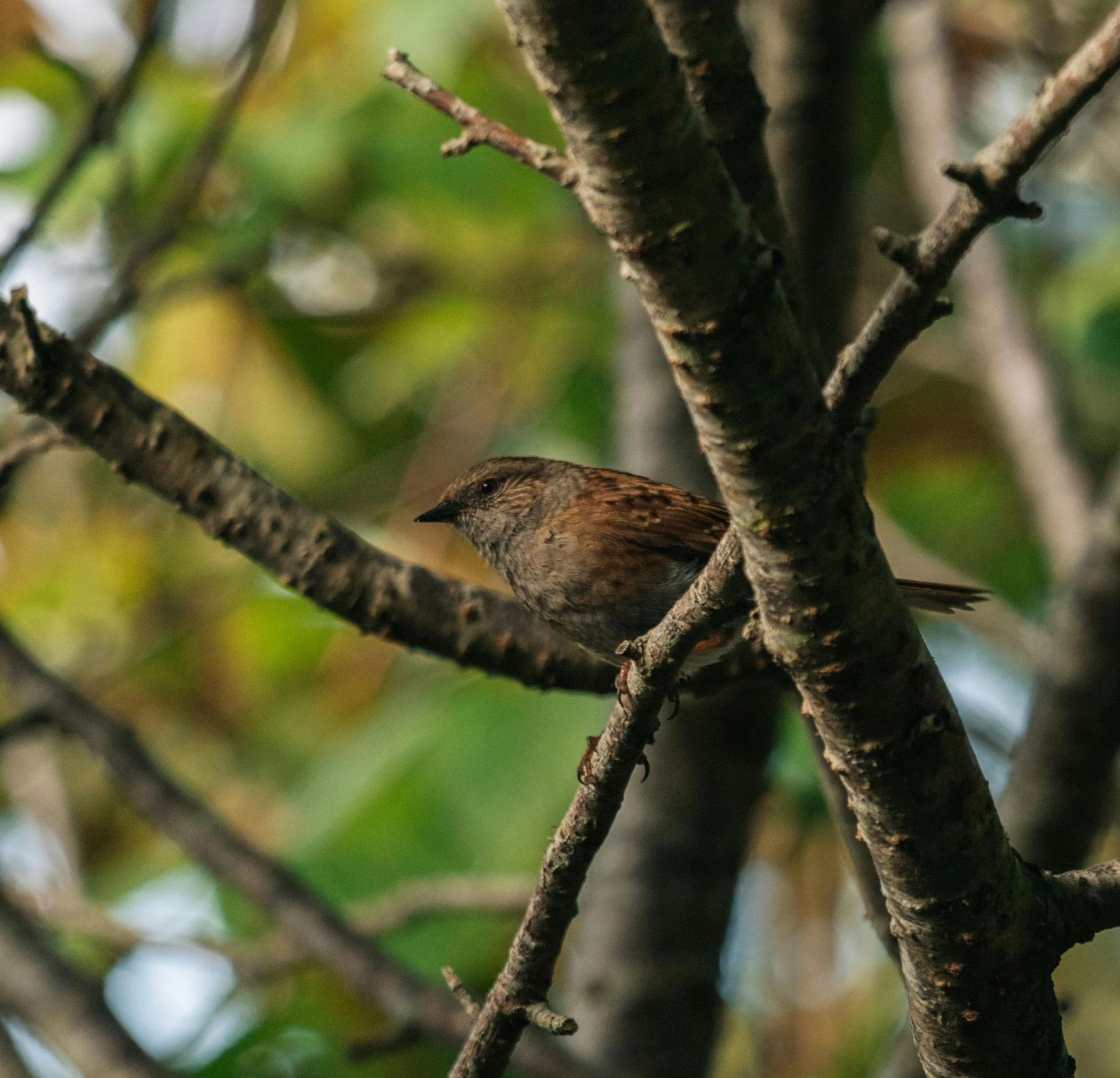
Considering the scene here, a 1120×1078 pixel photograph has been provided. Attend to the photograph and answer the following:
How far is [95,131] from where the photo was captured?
13.2 ft

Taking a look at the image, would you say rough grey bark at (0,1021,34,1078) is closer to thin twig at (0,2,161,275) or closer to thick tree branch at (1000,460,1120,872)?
thin twig at (0,2,161,275)

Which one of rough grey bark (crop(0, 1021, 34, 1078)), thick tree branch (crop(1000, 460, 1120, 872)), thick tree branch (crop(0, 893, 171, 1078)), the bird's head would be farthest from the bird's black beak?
rough grey bark (crop(0, 1021, 34, 1078))

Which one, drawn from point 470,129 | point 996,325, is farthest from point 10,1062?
point 996,325

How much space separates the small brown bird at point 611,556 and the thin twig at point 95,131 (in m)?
1.70

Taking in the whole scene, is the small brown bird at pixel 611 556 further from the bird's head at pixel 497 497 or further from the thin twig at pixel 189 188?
the thin twig at pixel 189 188

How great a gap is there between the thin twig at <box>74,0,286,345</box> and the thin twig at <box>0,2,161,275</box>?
31 cm

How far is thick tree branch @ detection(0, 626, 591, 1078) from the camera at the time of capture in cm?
420

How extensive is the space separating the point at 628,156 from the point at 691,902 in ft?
11.9

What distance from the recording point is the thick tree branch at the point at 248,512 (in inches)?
125

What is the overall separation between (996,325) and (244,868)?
458 cm

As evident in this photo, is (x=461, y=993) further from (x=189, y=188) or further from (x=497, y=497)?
(x=189, y=188)

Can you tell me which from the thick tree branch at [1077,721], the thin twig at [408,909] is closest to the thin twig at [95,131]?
the thin twig at [408,909]

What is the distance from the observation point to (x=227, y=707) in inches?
313

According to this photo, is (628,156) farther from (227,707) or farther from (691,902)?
(227,707)
